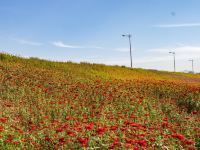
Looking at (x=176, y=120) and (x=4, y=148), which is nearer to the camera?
(x=4, y=148)

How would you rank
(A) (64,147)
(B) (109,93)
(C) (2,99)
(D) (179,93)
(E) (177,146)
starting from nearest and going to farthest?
(A) (64,147), (E) (177,146), (C) (2,99), (B) (109,93), (D) (179,93)

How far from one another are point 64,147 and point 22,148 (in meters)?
1.22

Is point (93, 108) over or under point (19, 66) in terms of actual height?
under

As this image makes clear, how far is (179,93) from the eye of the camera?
2347 centimetres

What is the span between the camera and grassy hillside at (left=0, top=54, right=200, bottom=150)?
885cm

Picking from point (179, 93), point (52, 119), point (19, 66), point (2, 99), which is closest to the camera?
point (52, 119)

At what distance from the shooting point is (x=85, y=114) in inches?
567

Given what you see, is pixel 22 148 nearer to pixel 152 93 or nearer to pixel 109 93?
pixel 109 93

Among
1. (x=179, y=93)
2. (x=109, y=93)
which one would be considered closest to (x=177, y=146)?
(x=109, y=93)

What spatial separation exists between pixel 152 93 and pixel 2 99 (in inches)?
369

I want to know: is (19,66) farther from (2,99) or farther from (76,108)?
(76,108)

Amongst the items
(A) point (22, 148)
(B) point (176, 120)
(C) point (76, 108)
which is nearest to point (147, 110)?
(B) point (176, 120)

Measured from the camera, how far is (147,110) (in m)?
16.6

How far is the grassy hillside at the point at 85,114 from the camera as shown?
8.85 metres
